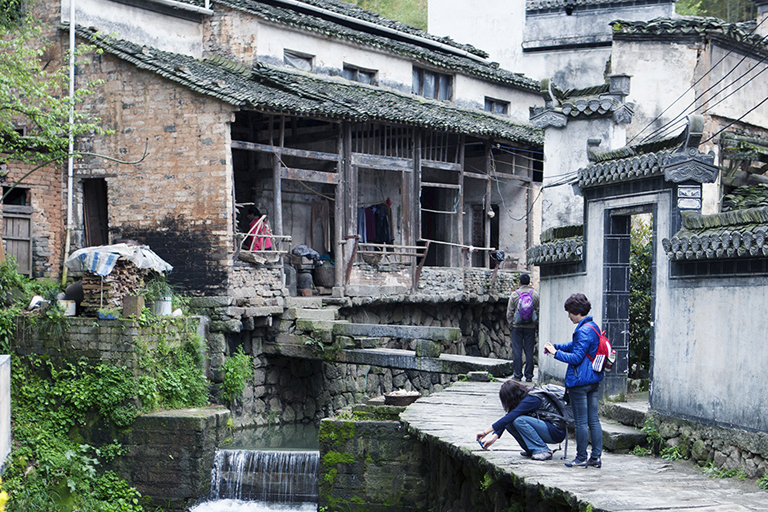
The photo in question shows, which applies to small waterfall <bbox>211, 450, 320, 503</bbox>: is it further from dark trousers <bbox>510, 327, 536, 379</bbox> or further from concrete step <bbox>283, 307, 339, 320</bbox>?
concrete step <bbox>283, 307, 339, 320</bbox>

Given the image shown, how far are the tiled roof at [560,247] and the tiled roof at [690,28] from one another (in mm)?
6761

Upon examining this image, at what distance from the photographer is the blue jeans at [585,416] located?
8.23 meters

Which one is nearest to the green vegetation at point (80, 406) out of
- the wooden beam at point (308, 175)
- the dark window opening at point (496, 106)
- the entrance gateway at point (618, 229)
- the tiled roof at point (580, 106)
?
the wooden beam at point (308, 175)

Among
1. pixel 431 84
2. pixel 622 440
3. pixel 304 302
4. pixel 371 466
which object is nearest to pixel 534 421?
pixel 622 440

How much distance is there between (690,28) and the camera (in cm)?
1711

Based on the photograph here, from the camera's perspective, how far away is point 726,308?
8.72m

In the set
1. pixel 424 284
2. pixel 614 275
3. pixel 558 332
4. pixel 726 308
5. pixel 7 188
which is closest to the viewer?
pixel 726 308

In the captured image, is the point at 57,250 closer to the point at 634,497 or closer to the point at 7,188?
the point at 7,188

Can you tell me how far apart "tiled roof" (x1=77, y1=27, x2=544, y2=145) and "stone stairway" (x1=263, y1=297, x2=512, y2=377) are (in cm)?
381

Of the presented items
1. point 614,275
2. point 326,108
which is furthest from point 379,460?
point 326,108

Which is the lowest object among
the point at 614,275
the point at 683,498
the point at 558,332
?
the point at 683,498

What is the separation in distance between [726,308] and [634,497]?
2375mm

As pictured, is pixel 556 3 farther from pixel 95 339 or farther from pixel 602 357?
pixel 602 357

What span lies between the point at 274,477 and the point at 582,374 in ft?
23.0
